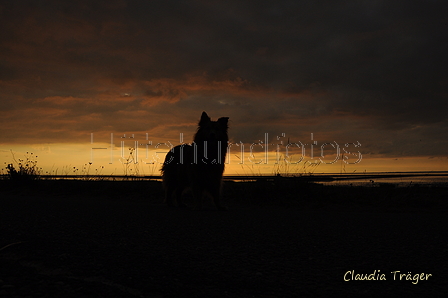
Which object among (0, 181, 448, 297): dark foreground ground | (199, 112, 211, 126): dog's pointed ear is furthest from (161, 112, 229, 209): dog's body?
(0, 181, 448, 297): dark foreground ground

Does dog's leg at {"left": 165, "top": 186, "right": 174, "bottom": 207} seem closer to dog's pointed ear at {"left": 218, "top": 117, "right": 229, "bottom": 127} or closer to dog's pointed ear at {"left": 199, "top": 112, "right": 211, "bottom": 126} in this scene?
dog's pointed ear at {"left": 199, "top": 112, "right": 211, "bottom": 126}

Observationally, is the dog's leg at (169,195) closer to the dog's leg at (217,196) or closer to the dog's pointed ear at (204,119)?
the dog's leg at (217,196)


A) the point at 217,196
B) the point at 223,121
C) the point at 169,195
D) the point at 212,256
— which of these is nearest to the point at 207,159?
the point at 217,196

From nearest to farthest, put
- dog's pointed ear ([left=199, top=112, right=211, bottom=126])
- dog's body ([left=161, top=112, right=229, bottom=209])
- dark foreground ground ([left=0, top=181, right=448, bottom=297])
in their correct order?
dark foreground ground ([left=0, top=181, right=448, bottom=297]) → dog's body ([left=161, top=112, right=229, bottom=209]) → dog's pointed ear ([left=199, top=112, right=211, bottom=126])

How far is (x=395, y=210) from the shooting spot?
7902 mm

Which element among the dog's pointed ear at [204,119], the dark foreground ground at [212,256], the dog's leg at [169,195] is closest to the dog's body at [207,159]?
the dog's pointed ear at [204,119]

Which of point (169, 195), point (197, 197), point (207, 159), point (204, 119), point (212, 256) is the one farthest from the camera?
point (169, 195)

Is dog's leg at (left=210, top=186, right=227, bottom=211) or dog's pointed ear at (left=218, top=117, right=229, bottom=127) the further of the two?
dog's pointed ear at (left=218, top=117, right=229, bottom=127)

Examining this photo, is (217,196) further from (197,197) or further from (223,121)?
(223,121)

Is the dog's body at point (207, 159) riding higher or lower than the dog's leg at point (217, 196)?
higher

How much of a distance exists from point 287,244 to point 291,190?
21.4ft

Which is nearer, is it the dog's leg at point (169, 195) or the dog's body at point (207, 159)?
the dog's body at point (207, 159)

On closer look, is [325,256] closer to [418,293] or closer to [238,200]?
[418,293]

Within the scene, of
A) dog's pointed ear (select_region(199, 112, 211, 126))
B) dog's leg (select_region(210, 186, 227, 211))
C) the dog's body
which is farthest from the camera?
dog's pointed ear (select_region(199, 112, 211, 126))
